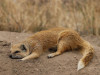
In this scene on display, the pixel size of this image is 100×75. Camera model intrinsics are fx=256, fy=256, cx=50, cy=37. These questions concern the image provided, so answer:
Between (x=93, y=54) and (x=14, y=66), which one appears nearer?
(x=14, y=66)

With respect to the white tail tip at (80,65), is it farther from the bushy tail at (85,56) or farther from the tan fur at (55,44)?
the tan fur at (55,44)

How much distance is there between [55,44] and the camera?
5.98 meters

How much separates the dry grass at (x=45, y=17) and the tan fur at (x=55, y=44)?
233 centimetres

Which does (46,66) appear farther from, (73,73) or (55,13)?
(55,13)

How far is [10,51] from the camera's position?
17.7 ft

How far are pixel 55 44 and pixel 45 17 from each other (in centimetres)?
326

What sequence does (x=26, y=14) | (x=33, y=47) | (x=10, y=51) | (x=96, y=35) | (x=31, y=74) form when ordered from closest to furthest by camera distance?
1. (x=31, y=74)
2. (x=10, y=51)
3. (x=33, y=47)
4. (x=96, y=35)
5. (x=26, y=14)

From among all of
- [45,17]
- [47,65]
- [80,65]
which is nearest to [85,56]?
[80,65]

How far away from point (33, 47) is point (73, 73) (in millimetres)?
1283

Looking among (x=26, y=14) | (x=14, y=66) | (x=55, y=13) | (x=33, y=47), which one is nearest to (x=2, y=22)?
(x=26, y=14)

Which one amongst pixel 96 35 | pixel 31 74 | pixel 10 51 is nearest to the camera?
pixel 31 74

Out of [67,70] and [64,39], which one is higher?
[64,39]

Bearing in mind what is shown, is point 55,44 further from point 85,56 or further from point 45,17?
point 45,17

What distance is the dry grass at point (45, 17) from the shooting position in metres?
8.29
